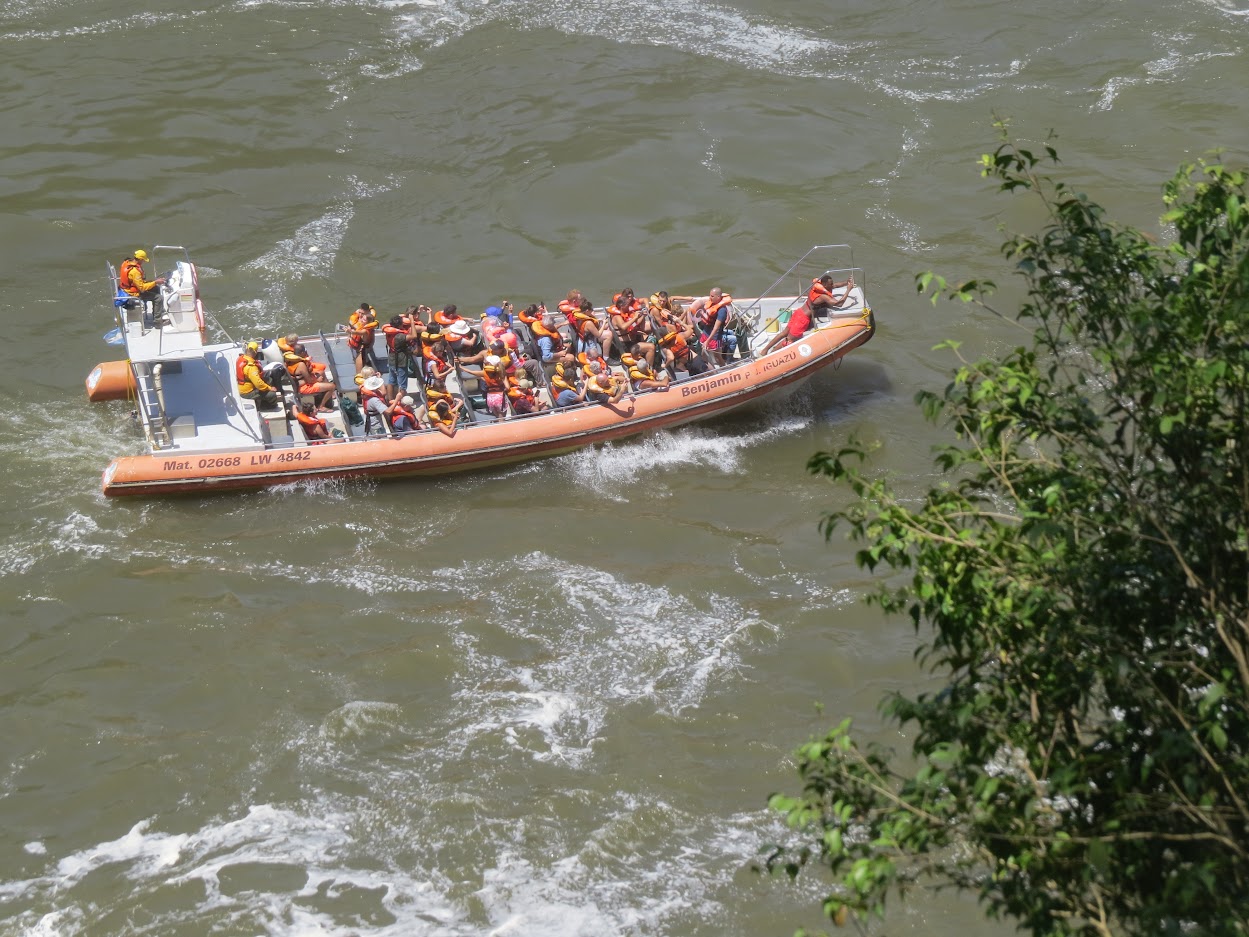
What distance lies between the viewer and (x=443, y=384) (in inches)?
664

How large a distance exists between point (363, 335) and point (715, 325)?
4.26 metres

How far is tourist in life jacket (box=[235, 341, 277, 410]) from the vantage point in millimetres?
16234

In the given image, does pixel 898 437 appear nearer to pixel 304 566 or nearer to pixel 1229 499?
pixel 304 566

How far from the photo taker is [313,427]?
16328mm

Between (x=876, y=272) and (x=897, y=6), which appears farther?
(x=897, y=6)

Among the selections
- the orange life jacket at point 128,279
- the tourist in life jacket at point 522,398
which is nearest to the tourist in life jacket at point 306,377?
the orange life jacket at point 128,279

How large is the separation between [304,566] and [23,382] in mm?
5487

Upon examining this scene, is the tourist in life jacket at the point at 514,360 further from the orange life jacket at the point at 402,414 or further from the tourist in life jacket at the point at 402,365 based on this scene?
the orange life jacket at the point at 402,414

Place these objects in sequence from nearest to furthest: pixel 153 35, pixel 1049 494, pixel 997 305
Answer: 1. pixel 1049 494
2. pixel 997 305
3. pixel 153 35

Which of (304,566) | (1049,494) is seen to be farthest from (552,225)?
(1049,494)

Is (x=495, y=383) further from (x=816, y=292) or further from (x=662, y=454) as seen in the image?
(x=816, y=292)

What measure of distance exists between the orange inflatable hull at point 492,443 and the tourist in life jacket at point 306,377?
77cm

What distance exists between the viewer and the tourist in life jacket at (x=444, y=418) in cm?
1636

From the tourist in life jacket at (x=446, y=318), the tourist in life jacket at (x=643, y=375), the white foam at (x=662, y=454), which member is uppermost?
the tourist in life jacket at (x=446, y=318)
